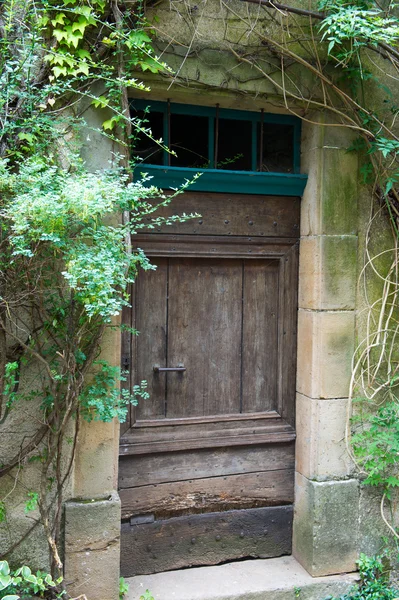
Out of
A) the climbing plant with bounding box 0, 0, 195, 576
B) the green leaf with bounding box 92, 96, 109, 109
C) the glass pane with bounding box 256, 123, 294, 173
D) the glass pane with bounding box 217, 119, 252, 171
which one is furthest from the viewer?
the glass pane with bounding box 256, 123, 294, 173

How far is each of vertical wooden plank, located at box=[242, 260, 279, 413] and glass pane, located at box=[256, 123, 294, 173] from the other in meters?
0.61

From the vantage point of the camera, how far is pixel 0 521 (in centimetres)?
303

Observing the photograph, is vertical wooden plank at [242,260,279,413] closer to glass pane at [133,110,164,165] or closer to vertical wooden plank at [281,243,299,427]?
vertical wooden plank at [281,243,299,427]

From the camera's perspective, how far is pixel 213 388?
376 cm

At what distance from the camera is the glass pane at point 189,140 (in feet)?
11.8

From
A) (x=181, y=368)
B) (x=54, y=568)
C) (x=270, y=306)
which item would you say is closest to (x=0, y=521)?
(x=54, y=568)

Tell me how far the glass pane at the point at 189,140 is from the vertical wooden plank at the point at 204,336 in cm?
60

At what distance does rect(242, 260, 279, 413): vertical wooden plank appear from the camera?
381cm

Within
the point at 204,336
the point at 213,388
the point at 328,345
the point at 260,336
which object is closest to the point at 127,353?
the point at 204,336

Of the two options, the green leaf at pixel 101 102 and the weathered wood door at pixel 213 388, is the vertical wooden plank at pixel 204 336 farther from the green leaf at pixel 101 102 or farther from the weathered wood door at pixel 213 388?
the green leaf at pixel 101 102

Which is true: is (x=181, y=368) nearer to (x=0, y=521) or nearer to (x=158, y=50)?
(x=0, y=521)

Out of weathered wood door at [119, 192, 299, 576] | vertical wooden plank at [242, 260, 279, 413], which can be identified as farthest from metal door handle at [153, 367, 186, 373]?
vertical wooden plank at [242, 260, 279, 413]

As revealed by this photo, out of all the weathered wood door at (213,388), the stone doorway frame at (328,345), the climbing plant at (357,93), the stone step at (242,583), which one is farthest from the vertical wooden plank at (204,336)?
the stone step at (242,583)

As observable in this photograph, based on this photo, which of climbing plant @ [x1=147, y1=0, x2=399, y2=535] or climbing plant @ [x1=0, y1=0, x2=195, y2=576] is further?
climbing plant @ [x1=147, y1=0, x2=399, y2=535]
